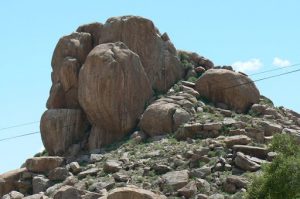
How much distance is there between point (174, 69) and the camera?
4141 centimetres

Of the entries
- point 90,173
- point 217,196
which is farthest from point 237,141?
point 90,173

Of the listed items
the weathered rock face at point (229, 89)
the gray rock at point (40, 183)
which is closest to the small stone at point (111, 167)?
the gray rock at point (40, 183)

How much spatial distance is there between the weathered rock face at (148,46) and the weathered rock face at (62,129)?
18.4 ft

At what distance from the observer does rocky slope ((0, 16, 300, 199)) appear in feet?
95.1

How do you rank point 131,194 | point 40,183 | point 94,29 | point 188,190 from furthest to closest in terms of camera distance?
point 94,29, point 40,183, point 188,190, point 131,194

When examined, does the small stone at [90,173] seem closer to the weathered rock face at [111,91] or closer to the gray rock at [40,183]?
the gray rock at [40,183]

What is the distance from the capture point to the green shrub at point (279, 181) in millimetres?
23203

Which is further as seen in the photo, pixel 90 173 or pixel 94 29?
pixel 94 29

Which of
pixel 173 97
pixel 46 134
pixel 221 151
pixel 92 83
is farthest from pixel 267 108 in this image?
pixel 46 134

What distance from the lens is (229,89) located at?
125ft

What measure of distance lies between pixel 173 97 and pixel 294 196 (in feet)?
51.7

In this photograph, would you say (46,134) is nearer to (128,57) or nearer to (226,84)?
(128,57)

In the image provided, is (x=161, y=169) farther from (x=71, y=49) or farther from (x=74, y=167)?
(x=71, y=49)

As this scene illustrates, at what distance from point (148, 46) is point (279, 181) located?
19.8 metres
